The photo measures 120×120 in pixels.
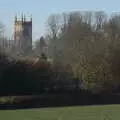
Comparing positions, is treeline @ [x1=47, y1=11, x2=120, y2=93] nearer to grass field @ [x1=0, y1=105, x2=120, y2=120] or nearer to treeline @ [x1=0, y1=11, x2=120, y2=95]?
treeline @ [x1=0, y1=11, x2=120, y2=95]

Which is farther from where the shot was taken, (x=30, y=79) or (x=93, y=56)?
(x=93, y=56)

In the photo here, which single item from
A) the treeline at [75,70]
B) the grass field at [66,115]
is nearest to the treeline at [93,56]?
the treeline at [75,70]

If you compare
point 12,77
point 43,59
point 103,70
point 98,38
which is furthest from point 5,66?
point 98,38

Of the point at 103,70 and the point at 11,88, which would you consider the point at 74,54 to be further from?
the point at 11,88

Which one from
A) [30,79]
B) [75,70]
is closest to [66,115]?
[30,79]

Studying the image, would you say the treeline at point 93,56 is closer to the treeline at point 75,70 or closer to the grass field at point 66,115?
the treeline at point 75,70

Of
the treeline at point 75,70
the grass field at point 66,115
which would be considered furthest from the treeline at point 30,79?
the grass field at point 66,115

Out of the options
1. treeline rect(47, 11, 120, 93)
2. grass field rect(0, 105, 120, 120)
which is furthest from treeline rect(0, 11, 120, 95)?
grass field rect(0, 105, 120, 120)

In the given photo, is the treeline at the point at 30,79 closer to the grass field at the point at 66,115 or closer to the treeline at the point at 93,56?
the treeline at the point at 93,56

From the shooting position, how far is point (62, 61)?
58.3m

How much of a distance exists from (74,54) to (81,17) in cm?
2774

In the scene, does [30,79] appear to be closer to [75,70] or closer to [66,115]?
[75,70]

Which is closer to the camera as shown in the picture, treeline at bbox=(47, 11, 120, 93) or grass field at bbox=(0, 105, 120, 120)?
grass field at bbox=(0, 105, 120, 120)

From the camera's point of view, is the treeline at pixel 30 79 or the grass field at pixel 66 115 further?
the treeline at pixel 30 79
